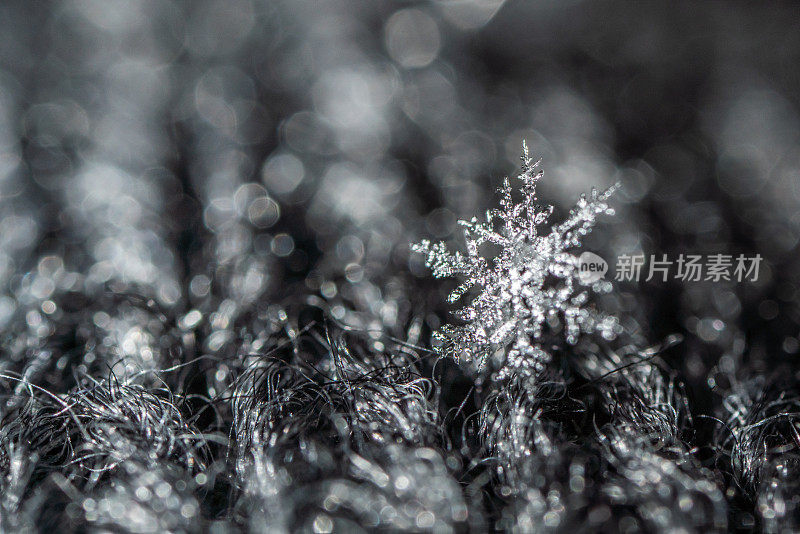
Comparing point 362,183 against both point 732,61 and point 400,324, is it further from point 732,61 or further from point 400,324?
point 732,61

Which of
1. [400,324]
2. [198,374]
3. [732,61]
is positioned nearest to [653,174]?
[732,61]

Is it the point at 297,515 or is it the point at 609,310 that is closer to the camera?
the point at 297,515

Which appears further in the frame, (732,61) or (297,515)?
(732,61)

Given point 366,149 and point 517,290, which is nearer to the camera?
point 517,290

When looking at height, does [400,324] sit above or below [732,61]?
below

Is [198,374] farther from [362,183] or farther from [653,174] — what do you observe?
[653,174]

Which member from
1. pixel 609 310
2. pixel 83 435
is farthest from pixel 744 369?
pixel 83 435
